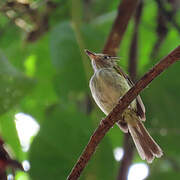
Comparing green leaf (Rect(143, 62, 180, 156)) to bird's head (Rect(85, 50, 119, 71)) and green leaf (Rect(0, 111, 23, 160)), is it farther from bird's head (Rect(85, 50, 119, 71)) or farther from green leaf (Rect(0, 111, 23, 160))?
green leaf (Rect(0, 111, 23, 160))

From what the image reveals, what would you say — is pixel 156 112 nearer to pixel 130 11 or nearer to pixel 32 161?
pixel 130 11

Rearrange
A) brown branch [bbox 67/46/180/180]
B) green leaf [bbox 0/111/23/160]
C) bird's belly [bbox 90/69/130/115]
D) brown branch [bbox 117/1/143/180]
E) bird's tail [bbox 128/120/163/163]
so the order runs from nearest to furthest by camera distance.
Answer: brown branch [bbox 67/46/180/180]
bird's tail [bbox 128/120/163/163]
bird's belly [bbox 90/69/130/115]
brown branch [bbox 117/1/143/180]
green leaf [bbox 0/111/23/160]

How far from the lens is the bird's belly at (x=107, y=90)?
133 inches

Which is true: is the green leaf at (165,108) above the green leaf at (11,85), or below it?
below

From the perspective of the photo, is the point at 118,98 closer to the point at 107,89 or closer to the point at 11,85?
the point at 107,89

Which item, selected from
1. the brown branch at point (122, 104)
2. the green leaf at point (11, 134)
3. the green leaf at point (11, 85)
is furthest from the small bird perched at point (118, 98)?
the brown branch at point (122, 104)

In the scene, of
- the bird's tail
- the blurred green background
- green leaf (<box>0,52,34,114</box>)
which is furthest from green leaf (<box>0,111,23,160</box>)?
the bird's tail

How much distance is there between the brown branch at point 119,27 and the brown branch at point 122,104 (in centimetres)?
152

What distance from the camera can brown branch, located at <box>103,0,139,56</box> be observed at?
10.8ft

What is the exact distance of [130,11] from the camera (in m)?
3.39

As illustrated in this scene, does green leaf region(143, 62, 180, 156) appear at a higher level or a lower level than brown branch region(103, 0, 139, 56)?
lower

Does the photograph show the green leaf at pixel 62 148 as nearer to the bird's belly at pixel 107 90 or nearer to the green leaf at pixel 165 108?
the bird's belly at pixel 107 90

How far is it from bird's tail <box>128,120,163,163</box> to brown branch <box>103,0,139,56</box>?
1.89 ft

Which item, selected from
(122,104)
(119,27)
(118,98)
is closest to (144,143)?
(118,98)
